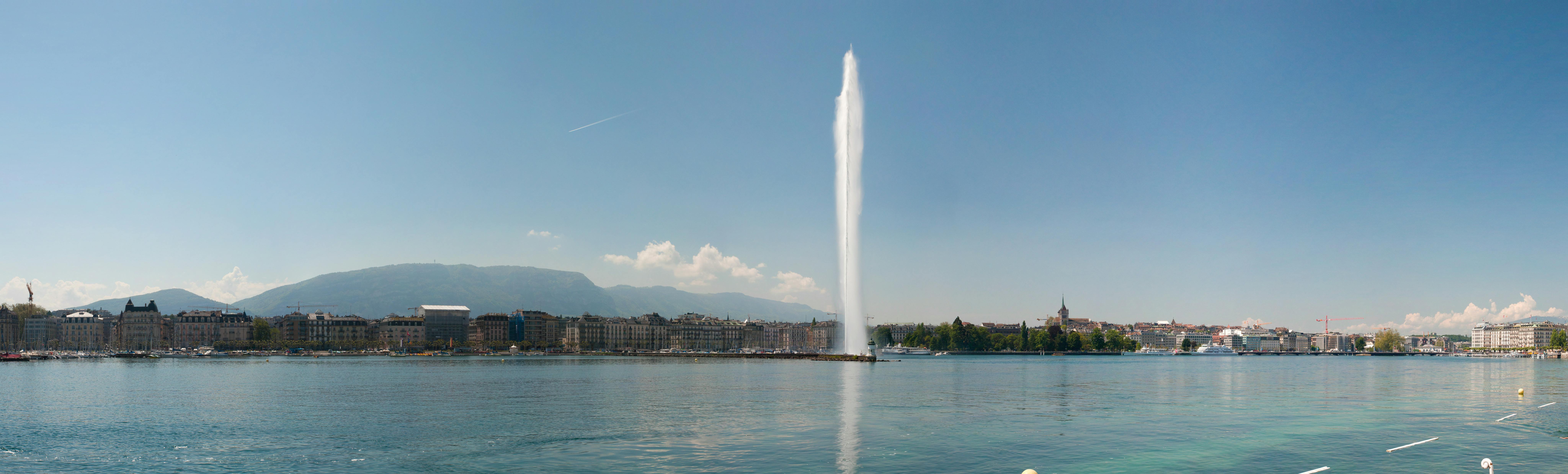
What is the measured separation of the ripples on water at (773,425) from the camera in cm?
2762

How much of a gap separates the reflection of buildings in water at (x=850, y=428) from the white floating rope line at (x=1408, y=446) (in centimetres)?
1718

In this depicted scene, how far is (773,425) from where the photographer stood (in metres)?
37.4

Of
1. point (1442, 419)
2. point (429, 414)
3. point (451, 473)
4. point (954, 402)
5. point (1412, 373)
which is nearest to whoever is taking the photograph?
point (451, 473)

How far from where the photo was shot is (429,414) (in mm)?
43375

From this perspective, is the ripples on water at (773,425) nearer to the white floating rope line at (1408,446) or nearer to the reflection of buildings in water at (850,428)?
the reflection of buildings in water at (850,428)

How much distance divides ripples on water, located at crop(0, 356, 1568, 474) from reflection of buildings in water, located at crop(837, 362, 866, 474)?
0.19 m

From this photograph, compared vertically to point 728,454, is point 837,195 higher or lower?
higher

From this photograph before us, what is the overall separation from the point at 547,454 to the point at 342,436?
10.5 meters

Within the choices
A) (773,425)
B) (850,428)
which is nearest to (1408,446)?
(850,428)

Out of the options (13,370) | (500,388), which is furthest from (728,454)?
(13,370)

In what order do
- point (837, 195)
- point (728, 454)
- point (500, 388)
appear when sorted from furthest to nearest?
point (837, 195) → point (500, 388) → point (728, 454)

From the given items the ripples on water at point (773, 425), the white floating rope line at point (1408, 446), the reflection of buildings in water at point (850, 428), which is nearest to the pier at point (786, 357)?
the ripples on water at point (773, 425)

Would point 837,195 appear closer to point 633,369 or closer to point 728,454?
point 633,369

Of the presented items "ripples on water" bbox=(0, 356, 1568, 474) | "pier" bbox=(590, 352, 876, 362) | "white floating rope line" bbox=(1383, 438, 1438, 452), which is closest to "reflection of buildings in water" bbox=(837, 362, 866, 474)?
"ripples on water" bbox=(0, 356, 1568, 474)
